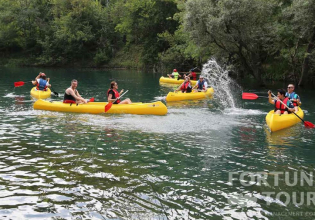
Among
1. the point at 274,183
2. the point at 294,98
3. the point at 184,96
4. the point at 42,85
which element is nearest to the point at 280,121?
the point at 294,98

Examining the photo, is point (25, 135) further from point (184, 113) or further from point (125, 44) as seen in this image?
Answer: point (125, 44)

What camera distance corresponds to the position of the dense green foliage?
20.0 metres

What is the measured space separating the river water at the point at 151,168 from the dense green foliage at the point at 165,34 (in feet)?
34.2

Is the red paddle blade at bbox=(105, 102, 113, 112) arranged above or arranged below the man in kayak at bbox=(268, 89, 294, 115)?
below

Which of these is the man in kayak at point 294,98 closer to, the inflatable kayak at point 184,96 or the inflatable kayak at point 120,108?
the inflatable kayak at point 120,108

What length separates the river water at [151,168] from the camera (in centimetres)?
501

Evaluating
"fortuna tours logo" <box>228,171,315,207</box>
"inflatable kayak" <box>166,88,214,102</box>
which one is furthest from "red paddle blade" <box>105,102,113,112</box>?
"fortuna tours logo" <box>228,171,315,207</box>

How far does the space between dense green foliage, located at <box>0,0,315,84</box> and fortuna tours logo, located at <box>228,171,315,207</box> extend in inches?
542

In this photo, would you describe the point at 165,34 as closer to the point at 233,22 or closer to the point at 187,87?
the point at 233,22

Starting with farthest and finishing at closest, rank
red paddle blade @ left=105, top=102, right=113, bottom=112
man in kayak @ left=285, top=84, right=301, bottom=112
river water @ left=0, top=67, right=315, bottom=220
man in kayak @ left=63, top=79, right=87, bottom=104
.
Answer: man in kayak @ left=63, top=79, right=87, bottom=104
red paddle blade @ left=105, top=102, right=113, bottom=112
man in kayak @ left=285, top=84, right=301, bottom=112
river water @ left=0, top=67, right=315, bottom=220

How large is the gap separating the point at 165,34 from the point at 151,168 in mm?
34989

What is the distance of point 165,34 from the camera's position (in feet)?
132

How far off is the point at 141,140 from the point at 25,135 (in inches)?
124

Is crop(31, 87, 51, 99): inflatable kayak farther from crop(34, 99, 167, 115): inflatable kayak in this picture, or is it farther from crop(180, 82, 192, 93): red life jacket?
crop(180, 82, 192, 93): red life jacket
